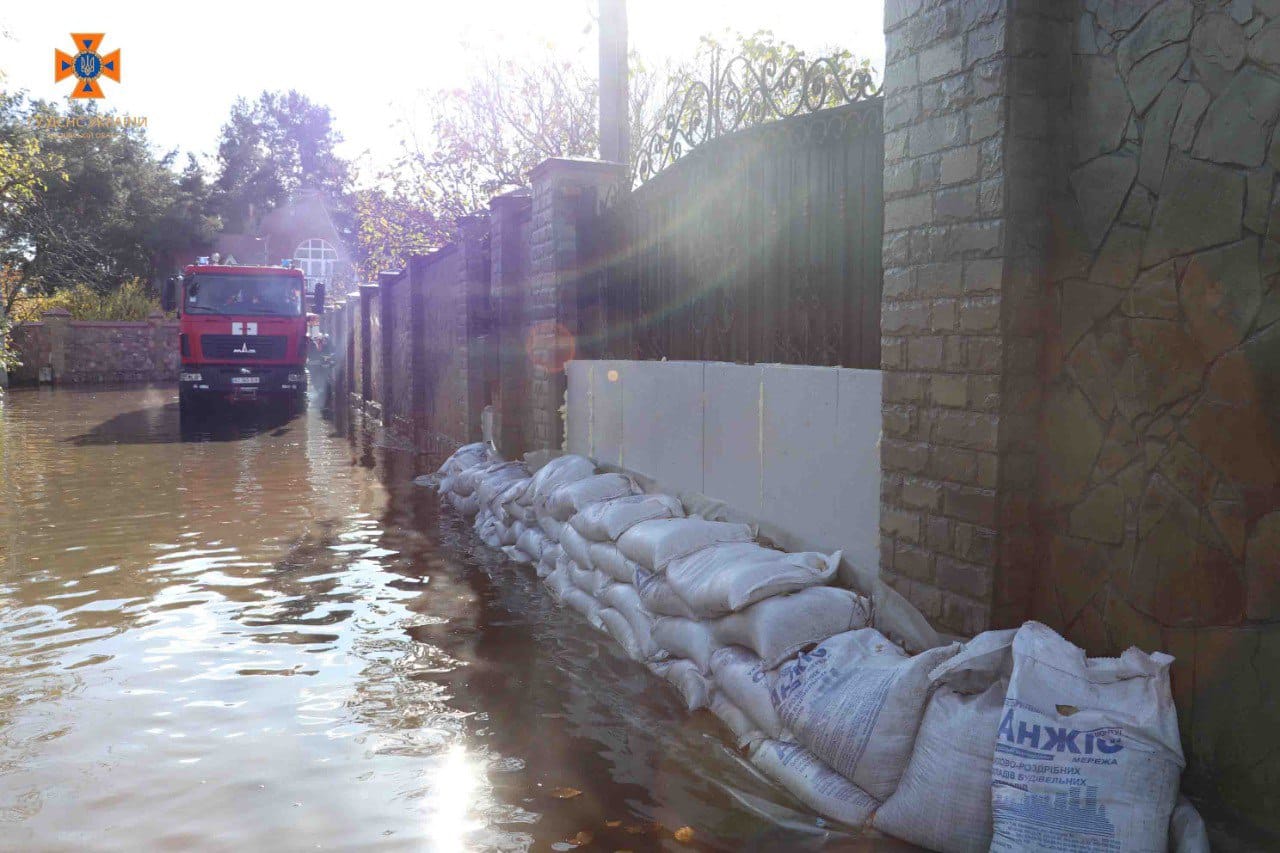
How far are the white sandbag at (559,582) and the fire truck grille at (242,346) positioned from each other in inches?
488

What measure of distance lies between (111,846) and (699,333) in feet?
11.4

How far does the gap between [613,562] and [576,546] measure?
0.51 metres

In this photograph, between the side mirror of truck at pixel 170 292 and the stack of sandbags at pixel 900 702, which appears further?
the side mirror of truck at pixel 170 292

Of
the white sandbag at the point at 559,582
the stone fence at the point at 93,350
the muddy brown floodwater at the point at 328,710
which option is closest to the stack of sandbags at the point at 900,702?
the muddy brown floodwater at the point at 328,710

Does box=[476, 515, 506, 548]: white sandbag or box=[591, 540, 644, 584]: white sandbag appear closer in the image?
box=[591, 540, 644, 584]: white sandbag

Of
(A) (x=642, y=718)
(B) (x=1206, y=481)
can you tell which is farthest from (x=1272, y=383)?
(A) (x=642, y=718)

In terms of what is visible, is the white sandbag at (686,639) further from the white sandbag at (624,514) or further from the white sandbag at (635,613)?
the white sandbag at (624,514)

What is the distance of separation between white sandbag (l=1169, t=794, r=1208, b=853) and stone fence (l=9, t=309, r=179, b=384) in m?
29.3

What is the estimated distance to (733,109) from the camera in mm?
4891

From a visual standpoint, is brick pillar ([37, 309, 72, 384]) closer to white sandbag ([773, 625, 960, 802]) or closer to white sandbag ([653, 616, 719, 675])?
white sandbag ([653, 616, 719, 675])

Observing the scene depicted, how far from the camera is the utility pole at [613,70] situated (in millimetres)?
11633

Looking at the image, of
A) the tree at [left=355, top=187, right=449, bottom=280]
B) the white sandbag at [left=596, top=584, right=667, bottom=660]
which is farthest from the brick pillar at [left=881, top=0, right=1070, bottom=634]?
the tree at [left=355, top=187, right=449, bottom=280]

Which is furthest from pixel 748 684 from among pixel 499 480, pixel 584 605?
pixel 499 480

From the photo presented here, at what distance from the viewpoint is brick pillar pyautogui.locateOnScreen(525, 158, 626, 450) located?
6.85 m
